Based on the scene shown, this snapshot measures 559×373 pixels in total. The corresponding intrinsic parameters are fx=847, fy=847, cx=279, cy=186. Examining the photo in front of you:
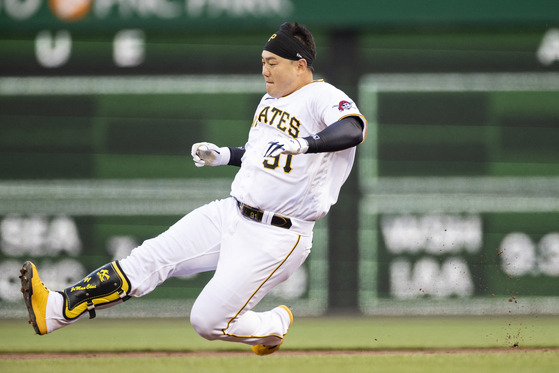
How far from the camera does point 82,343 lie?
21.1 ft

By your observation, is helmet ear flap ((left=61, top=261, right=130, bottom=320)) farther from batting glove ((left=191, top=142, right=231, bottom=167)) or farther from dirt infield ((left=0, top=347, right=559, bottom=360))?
dirt infield ((left=0, top=347, right=559, bottom=360))

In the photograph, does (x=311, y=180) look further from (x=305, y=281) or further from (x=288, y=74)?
(x=305, y=281)

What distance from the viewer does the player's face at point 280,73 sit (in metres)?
4.50

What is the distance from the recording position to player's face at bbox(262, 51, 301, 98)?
14.8 ft

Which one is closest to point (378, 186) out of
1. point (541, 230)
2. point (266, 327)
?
point (541, 230)

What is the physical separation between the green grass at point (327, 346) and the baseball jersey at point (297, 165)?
48.2 inches

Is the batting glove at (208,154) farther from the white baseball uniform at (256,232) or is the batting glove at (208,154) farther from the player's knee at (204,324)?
the player's knee at (204,324)

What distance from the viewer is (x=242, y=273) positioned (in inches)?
170

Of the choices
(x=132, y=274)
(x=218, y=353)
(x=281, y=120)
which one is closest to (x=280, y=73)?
(x=281, y=120)

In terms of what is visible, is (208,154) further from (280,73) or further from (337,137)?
(337,137)

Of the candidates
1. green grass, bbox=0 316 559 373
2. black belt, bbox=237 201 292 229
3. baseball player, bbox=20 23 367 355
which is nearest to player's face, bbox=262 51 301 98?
baseball player, bbox=20 23 367 355

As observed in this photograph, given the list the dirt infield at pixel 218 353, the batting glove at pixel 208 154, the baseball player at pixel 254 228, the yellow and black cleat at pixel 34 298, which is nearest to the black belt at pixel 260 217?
the baseball player at pixel 254 228

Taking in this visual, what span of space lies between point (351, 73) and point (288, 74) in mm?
3958

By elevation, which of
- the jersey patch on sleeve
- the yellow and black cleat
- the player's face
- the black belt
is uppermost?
the player's face
